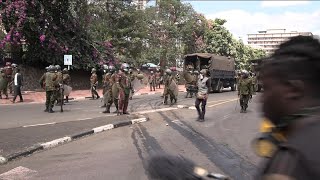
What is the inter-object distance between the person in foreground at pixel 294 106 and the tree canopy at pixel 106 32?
982cm

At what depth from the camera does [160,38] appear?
161ft

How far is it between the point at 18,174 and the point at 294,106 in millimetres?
6374

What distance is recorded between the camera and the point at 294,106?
1.81m

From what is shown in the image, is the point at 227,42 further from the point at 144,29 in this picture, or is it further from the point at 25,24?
the point at 25,24

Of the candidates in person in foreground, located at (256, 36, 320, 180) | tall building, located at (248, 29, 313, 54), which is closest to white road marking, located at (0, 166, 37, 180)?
tall building, located at (248, 29, 313, 54)

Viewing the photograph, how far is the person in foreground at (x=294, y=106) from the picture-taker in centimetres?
159

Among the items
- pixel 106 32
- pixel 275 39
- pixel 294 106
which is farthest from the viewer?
pixel 106 32

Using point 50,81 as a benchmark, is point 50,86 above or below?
below

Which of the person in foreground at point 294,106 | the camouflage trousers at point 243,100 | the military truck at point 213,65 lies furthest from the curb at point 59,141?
the military truck at point 213,65

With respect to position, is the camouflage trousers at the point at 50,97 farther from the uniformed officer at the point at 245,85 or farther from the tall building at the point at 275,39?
the tall building at the point at 275,39

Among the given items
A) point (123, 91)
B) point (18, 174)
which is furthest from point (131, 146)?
point (123, 91)

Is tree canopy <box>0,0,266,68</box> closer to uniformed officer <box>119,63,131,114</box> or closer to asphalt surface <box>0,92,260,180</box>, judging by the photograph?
asphalt surface <box>0,92,260,180</box>

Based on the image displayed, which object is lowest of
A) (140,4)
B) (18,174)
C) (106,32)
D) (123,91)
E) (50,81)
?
(18,174)

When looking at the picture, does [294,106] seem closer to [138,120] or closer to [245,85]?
[138,120]
